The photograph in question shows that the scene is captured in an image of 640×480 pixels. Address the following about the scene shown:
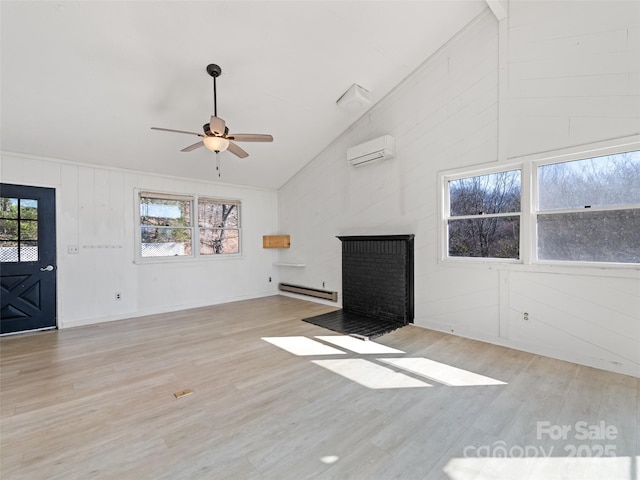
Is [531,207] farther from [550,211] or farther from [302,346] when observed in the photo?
[302,346]

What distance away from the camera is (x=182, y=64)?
320 cm

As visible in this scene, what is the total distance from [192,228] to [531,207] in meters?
5.42

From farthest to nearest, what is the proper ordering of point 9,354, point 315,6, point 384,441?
point 9,354 < point 315,6 < point 384,441

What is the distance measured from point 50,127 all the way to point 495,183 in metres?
5.68

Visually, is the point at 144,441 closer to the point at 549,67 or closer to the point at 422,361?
the point at 422,361

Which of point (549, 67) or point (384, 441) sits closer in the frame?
point (384, 441)

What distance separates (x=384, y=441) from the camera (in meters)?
1.79

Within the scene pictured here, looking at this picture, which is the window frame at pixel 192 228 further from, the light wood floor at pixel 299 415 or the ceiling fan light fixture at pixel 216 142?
the ceiling fan light fixture at pixel 216 142

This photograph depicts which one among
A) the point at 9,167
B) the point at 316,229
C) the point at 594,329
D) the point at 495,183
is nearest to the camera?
the point at 594,329

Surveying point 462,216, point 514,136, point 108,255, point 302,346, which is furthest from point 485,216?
point 108,255

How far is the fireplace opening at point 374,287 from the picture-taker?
13.8ft

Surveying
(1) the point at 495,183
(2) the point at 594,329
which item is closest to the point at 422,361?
(2) the point at 594,329

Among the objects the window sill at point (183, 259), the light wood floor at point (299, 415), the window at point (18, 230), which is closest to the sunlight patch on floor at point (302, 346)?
the light wood floor at point (299, 415)

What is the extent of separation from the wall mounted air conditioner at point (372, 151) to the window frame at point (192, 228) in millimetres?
2757
